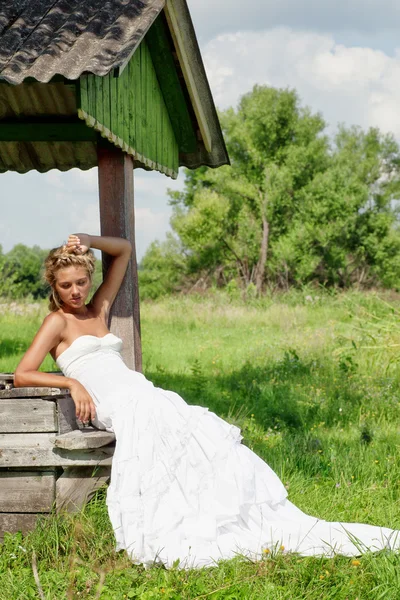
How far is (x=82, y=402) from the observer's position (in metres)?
Result: 4.38

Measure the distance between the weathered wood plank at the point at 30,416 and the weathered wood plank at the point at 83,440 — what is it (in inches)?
5.2

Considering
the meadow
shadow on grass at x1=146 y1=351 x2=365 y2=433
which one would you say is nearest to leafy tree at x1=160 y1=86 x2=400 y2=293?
the meadow

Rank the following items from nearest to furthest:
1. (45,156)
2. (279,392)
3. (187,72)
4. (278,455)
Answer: (278,455)
(187,72)
(45,156)
(279,392)

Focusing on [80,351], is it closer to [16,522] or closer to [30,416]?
[30,416]

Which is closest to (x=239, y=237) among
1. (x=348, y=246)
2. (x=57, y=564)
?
(x=348, y=246)

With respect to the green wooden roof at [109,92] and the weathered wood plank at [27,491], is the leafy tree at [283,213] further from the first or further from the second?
the weathered wood plank at [27,491]

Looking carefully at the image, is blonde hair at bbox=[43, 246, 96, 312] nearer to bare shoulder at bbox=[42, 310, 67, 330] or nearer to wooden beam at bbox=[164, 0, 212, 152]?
bare shoulder at bbox=[42, 310, 67, 330]

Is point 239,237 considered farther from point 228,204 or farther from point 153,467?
point 153,467

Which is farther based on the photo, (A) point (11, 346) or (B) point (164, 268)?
(B) point (164, 268)

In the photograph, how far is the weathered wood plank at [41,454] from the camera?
13.7ft

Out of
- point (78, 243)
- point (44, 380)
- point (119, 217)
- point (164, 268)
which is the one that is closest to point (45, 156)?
point (119, 217)

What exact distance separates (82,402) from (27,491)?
61 cm

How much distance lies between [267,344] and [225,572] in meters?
9.42

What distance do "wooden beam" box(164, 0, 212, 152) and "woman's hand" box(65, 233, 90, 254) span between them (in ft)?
6.47
